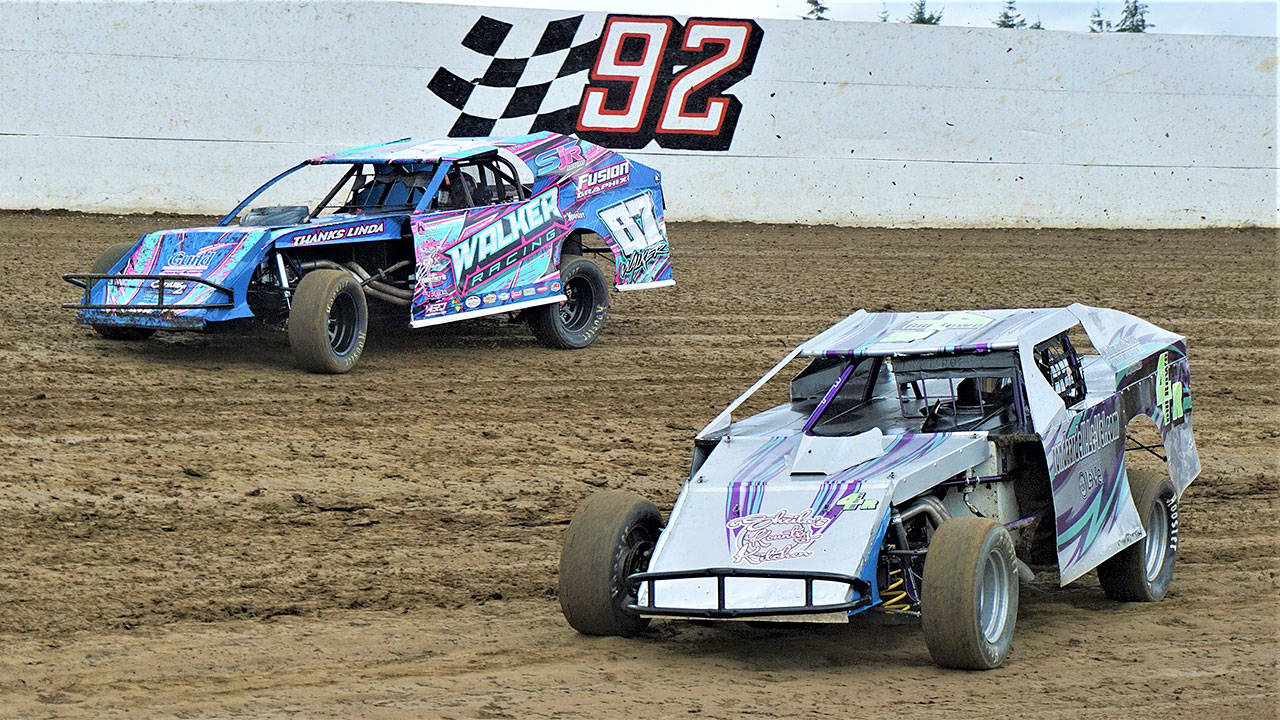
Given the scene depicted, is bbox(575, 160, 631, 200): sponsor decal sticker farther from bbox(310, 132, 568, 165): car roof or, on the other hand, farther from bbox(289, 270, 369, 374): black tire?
bbox(289, 270, 369, 374): black tire

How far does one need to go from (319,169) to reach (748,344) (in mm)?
6818

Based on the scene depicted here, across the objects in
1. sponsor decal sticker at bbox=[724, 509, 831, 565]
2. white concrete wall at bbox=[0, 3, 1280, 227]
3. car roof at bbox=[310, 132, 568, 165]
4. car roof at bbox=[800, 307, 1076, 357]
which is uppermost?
white concrete wall at bbox=[0, 3, 1280, 227]

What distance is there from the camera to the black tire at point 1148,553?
6.03m

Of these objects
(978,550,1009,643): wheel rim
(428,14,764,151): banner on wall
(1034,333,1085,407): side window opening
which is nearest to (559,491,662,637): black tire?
(978,550,1009,643): wheel rim

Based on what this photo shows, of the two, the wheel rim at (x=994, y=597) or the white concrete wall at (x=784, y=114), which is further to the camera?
the white concrete wall at (x=784, y=114)

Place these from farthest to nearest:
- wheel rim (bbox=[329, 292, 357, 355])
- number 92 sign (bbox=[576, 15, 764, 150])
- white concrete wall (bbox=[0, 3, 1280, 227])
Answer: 1. number 92 sign (bbox=[576, 15, 764, 150])
2. white concrete wall (bbox=[0, 3, 1280, 227])
3. wheel rim (bbox=[329, 292, 357, 355])

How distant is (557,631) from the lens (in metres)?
5.56

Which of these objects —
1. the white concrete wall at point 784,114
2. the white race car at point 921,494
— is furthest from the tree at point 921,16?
the white race car at point 921,494

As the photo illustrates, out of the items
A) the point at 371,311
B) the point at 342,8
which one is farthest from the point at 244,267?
the point at 342,8

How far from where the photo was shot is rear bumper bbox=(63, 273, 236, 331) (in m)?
8.94

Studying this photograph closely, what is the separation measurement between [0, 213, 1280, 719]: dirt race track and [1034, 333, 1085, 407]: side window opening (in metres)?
0.83

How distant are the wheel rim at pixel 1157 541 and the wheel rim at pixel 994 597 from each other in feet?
4.31

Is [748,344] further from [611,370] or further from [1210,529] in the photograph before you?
[1210,529]

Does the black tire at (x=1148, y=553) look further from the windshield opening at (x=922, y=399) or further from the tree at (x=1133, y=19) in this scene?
the tree at (x=1133, y=19)
